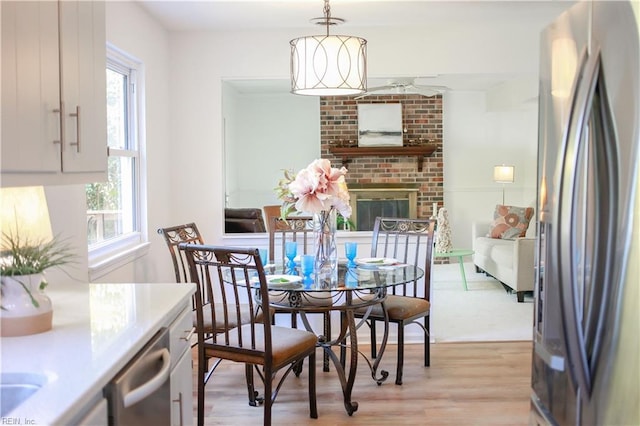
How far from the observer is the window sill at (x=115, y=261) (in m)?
3.40

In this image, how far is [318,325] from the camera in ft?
16.1

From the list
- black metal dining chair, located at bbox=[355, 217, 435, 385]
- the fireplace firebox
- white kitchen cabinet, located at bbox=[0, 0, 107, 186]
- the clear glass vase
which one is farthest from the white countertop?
the fireplace firebox

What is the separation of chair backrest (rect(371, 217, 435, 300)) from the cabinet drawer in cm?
195

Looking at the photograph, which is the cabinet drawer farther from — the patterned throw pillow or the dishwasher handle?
the patterned throw pillow

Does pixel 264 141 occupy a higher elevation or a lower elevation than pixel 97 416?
higher

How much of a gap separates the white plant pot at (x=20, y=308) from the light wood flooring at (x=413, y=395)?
5.76ft

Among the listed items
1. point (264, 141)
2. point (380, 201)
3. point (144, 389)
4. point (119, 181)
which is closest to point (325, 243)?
point (119, 181)

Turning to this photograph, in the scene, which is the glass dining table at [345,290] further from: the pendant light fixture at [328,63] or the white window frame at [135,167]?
the pendant light fixture at [328,63]

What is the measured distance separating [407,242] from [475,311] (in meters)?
1.73

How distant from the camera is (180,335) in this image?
2.27 m

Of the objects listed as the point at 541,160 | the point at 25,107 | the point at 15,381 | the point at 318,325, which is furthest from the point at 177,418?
the point at 318,325

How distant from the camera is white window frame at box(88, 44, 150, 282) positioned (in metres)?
3.77

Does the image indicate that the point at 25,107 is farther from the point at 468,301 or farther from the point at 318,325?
the point at 468,301

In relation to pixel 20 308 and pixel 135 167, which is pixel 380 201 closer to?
pixel 135 167
